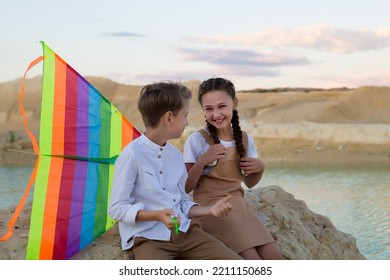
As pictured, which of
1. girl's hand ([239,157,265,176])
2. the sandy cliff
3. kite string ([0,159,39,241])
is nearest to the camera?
kite string ([0,159,39,241])

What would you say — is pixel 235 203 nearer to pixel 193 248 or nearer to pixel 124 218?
pixel 193 248

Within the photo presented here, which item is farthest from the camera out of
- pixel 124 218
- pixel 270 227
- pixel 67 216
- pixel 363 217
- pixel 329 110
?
pixel 329 110

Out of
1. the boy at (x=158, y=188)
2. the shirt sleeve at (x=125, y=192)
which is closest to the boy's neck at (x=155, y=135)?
the boy at (x=158, y=188)

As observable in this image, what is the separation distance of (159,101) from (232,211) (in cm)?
76

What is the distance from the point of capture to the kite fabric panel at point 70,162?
305 centimetres

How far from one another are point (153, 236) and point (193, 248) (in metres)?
0.20

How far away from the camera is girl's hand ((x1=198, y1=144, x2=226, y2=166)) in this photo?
309 cm

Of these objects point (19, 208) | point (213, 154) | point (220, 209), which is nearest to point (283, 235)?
point (213, 154)

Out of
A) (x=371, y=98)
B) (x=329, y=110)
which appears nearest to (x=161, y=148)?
(x=329, y=110)

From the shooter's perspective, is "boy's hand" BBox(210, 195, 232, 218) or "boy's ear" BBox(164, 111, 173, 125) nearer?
"boy's hand" BBox(210, 195, 232, 218)

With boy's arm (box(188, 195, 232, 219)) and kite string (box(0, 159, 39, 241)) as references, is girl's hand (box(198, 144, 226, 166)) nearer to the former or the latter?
boy's arm (box(188, 195, 232, 219))

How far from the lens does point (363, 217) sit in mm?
7164

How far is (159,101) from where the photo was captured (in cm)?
273

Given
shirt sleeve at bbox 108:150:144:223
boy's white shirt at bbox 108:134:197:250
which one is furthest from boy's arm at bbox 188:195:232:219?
shirt sleeve at bbox 108:150:144:223
